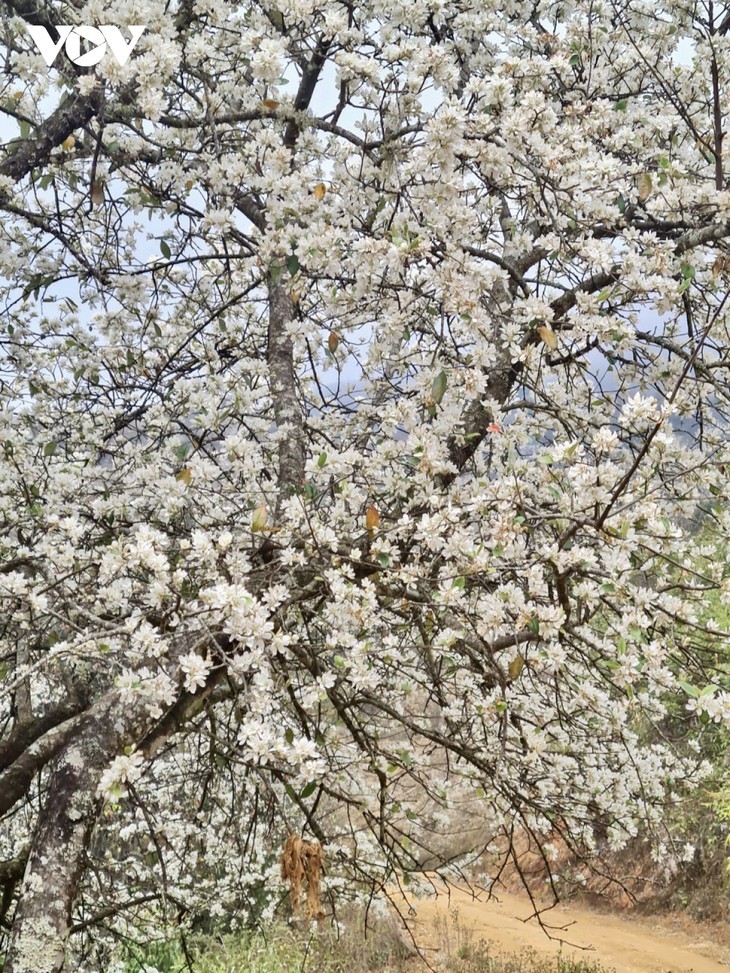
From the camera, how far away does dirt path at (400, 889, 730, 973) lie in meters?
9.15

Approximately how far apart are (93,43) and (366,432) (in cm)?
193

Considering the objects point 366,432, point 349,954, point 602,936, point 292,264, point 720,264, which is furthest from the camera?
point 602,936

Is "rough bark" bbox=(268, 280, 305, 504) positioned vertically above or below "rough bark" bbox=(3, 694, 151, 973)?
above

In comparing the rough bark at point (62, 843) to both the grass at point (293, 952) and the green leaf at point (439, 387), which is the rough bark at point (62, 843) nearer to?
the green leaf at point (439, 387)

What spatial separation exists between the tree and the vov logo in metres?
0.08

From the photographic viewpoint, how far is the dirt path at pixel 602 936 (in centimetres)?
915

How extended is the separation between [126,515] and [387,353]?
1435 mm

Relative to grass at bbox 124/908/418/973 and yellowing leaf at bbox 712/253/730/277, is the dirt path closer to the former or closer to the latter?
grass at bbox 124/908/418/973

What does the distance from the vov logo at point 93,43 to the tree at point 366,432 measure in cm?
8

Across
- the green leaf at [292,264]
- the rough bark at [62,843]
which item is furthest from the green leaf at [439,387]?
the rough bark at [62,843]

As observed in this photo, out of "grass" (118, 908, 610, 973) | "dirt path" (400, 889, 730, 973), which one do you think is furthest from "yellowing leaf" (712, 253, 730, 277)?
"dirt path" (400, 889, 730, 973)

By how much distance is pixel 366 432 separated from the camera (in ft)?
12.1

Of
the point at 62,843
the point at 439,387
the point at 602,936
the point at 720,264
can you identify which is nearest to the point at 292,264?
the point at 439,387

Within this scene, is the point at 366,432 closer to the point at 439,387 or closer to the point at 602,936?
Result: the point at 439,387
